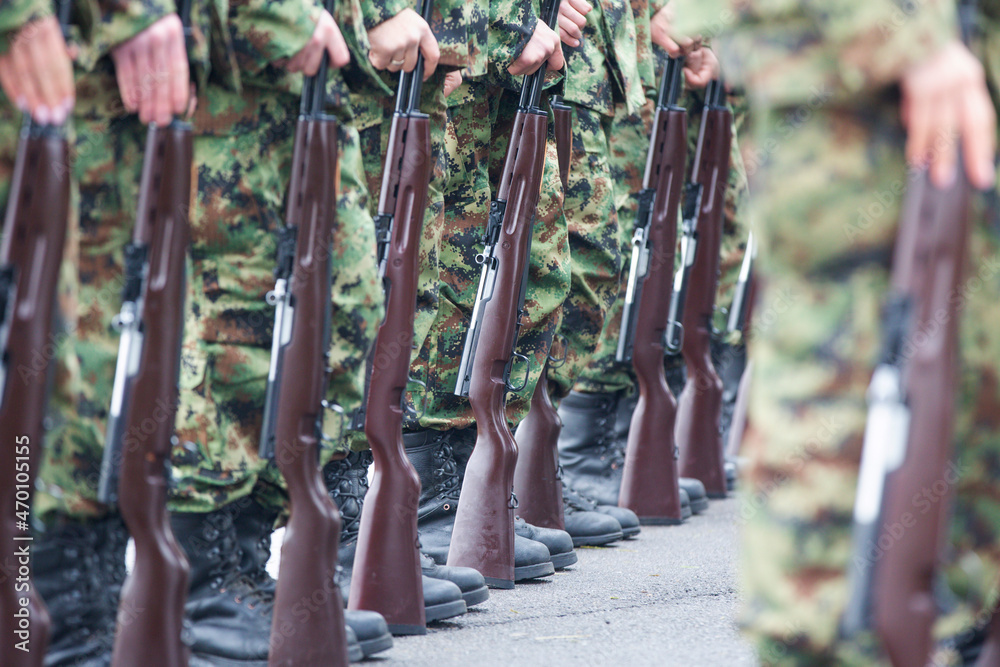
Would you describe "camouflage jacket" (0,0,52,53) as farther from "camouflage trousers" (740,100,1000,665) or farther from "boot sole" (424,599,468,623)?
"boot sole" (424,599,468,623)

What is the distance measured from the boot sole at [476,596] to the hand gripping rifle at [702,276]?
5.74ft

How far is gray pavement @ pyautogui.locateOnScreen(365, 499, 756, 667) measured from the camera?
2965 mm

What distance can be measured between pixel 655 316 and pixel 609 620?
5.67 feet

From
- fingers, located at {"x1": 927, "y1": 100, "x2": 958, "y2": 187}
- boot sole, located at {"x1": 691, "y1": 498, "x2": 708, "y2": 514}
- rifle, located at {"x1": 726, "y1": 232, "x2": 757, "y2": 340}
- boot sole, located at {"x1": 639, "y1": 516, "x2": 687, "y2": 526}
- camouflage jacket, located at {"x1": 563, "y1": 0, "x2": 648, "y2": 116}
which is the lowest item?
boot sole, located at {"x1": 639, "y1": 516, "x2": 687, "y2": 526}

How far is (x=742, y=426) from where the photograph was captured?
6.46m

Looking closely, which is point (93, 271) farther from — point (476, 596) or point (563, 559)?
point (563, 559)

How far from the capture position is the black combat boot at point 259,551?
273 cm

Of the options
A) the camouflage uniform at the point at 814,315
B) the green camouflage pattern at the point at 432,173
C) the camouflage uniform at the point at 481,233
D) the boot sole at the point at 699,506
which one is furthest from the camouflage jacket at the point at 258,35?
the boot sole at the point at 699,506

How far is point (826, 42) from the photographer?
1.77 meters

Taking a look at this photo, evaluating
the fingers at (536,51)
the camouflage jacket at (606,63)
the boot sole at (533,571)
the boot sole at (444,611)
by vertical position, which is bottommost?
the boot sole at (444,611)

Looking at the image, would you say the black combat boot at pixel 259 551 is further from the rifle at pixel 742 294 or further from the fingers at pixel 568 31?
the rifle at pixel 742 294

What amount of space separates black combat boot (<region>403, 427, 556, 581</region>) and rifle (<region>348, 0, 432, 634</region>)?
61cm

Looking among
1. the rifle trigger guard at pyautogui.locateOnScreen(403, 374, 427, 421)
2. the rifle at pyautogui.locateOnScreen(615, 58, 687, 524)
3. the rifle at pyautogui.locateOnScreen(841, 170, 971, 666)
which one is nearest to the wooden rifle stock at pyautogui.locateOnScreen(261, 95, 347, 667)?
the rifle trigger guard at pyautogui.locateOnScreen(403, 374, 427, 421)

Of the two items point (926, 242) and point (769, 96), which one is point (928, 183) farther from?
point (769, 96)
